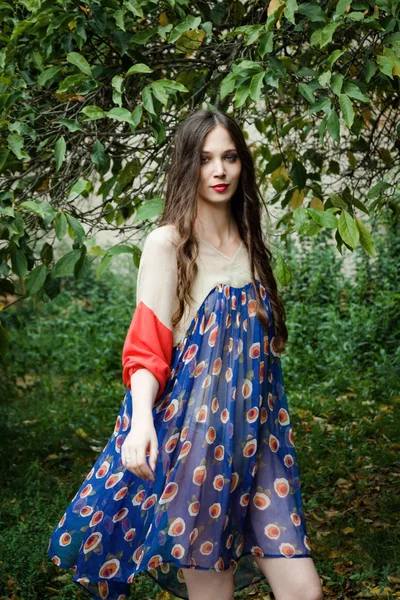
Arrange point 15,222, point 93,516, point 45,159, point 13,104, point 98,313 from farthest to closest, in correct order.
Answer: point 98,313
point 45,159
point 13,104
point 15,222
point 93,516

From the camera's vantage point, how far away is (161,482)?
7.64 ft

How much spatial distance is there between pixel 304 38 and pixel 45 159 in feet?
3.82

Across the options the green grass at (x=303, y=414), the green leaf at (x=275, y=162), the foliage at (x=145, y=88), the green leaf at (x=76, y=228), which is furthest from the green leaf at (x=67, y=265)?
the green grass at (x=303, y=414)

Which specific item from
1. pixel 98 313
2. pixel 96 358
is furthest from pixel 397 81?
pixel 98 313

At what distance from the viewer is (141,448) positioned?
216cm

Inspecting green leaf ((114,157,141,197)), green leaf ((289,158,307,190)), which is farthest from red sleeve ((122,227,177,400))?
green leaf ((114,157,141,197))

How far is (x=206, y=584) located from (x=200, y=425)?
1.41 feet

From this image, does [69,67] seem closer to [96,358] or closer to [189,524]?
[189,524]

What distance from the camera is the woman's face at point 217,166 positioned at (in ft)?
8.04

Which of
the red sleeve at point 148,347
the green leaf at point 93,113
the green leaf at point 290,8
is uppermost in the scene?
the green leaf at point 290,8

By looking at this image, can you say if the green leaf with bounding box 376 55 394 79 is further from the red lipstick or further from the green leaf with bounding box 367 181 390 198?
the red lipstick

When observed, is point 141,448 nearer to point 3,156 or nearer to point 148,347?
point 148,347

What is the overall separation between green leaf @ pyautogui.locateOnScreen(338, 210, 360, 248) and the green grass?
5.43 feet

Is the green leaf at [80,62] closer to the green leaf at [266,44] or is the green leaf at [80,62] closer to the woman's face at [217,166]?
the green leaf at [266,44]
